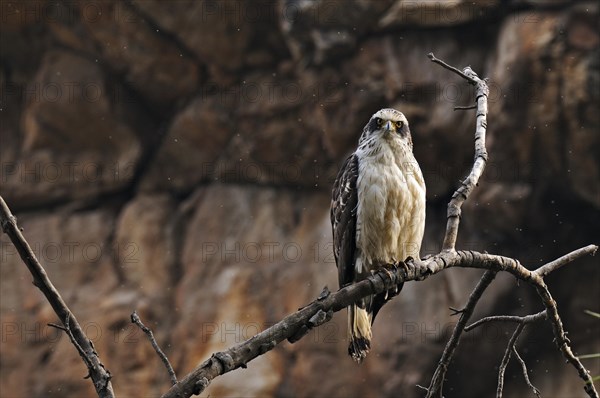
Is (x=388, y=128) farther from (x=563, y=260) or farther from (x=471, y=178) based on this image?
(x=563, y=260)

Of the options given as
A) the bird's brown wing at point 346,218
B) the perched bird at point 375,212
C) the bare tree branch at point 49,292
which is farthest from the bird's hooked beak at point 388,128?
the bare tree branch at point 49,292

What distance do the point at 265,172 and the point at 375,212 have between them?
3.85 m

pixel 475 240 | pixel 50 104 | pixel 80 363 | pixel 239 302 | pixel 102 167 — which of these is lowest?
pixel 80 363

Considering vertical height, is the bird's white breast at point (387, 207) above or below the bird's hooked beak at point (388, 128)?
below

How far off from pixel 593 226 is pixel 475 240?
3.26 feet

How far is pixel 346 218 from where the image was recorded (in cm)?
409

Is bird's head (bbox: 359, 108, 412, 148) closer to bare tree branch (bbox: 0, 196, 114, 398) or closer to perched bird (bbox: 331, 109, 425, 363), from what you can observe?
perched bird (bbox: 331, 109, 425, 363)

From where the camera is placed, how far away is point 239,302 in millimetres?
7410

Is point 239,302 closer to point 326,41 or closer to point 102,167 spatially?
point 102,167

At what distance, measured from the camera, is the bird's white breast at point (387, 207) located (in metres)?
3.94

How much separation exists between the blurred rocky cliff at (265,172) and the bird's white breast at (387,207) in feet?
9.77

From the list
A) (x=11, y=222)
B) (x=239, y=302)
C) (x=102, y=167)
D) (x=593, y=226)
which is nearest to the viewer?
(x=11, y=222)

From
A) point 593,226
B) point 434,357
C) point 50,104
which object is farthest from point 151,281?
point 593,226

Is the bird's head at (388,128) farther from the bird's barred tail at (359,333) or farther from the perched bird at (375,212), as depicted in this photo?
the bird's barred tail at (359,333)
